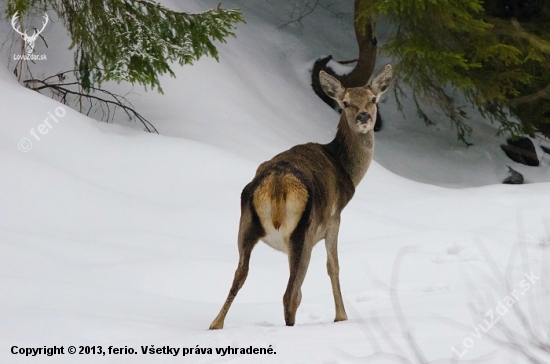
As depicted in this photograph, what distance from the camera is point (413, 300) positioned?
21.0 ft

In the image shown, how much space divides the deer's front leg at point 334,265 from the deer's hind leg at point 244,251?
961 millimetres

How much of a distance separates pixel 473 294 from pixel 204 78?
29.9 ft

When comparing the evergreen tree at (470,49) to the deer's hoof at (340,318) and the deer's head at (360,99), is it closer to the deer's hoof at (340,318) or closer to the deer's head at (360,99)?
the deer's head at (360,99)

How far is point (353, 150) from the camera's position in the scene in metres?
6.66

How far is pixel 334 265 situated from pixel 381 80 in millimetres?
1795

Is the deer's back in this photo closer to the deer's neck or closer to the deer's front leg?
the deer's front leg

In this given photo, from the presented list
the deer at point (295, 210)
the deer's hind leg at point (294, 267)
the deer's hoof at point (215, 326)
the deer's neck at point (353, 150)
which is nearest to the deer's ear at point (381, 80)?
the deer's neck at point (353, 150)

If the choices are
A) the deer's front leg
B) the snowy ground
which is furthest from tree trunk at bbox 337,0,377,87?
the deer's front leg

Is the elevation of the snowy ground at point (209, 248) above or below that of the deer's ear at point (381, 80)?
below

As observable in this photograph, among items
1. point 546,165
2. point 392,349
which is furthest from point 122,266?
point 546,165

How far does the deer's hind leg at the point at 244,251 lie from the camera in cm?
502

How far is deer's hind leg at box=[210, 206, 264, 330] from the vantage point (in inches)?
198

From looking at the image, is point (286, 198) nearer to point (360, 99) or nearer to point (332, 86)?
point (360, 99)

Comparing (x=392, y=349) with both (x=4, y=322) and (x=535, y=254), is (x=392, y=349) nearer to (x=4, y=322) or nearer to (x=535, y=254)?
(x=4, y=322)
